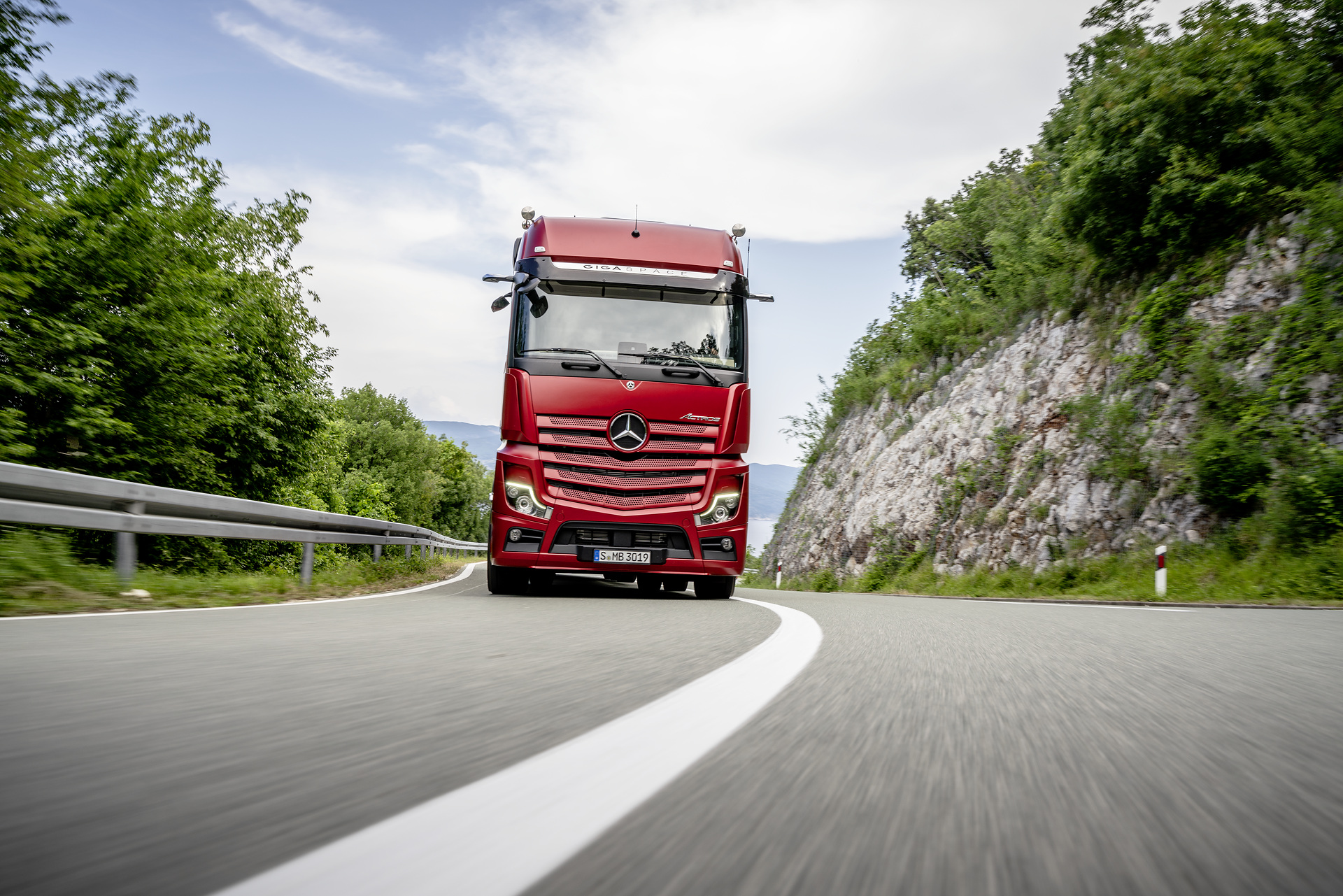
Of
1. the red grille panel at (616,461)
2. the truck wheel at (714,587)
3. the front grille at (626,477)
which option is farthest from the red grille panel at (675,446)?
the truck wheel at (714,587)

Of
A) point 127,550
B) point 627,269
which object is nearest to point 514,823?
point 127,550

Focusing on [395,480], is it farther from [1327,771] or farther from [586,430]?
[1327,771]

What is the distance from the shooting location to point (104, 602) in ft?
22.2

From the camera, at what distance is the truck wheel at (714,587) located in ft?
36.0

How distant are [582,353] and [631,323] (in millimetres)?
673

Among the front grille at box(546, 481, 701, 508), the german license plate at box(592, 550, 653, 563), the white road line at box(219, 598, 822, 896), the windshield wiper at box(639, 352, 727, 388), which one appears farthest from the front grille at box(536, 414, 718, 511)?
the white road line at box(219, 598, 822, 896)

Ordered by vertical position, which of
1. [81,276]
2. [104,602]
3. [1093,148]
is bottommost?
[104,602]

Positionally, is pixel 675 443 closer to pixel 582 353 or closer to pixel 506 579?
pixel 582 353

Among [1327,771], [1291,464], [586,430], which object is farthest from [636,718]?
[1291,464]

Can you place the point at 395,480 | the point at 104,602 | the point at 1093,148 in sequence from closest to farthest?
the point at 104,602
the point at 1093,148
the point at 395,480

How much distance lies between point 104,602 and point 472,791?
6135mm

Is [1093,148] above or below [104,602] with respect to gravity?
above

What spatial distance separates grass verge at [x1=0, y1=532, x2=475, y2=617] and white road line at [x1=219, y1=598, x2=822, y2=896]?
5.31m

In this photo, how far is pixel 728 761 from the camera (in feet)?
7.35
